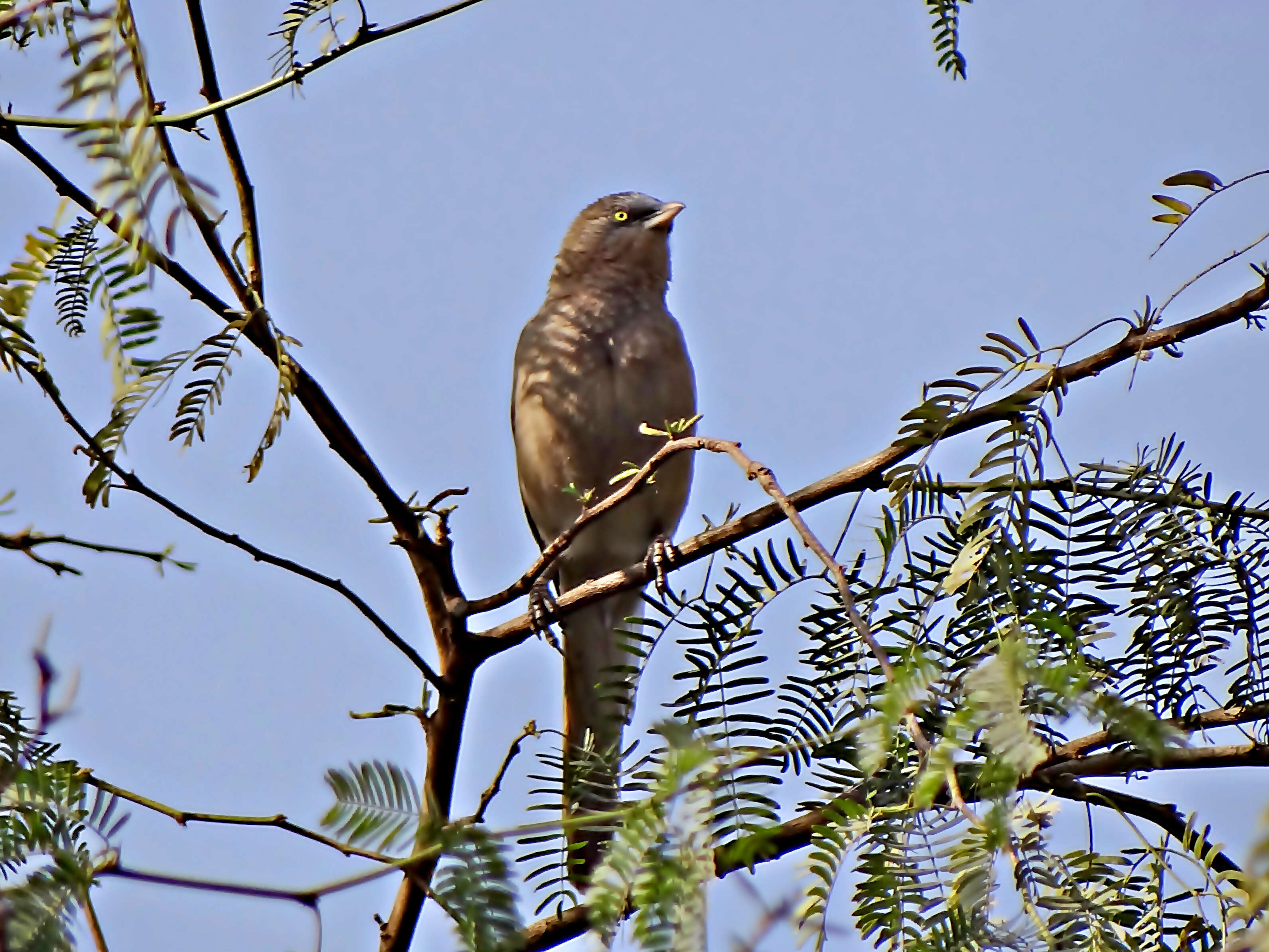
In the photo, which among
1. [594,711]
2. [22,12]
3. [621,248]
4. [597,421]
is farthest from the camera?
[621,248]

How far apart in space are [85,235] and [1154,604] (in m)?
2.18

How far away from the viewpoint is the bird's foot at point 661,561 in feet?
7.83

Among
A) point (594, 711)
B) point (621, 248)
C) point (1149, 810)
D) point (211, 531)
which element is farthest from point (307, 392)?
point (621, 248)

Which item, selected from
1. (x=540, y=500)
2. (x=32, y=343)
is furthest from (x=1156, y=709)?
(x=540, y=500)

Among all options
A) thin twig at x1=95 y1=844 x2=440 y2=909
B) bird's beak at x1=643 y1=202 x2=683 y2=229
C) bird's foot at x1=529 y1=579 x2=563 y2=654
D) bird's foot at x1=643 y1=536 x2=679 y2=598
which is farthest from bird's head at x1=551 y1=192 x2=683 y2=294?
thin twig at x1=95 y1=844 x2=440 y2=909

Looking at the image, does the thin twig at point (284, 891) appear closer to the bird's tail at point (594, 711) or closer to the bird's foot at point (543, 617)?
the bird's tail at point (594, 711)

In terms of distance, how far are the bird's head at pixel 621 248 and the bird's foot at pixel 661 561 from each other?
87.9 inches

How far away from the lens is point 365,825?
136 centimetres

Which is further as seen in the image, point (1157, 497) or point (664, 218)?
point (664, 218)

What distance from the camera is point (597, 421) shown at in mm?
5789

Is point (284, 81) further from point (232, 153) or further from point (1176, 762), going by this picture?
point (1176, 762)

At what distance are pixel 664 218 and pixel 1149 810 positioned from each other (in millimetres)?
4776

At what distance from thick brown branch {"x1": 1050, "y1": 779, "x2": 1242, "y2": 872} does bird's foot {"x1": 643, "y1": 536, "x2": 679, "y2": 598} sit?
2.49 ft

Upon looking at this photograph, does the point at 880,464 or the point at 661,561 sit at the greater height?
the point at 661,561
